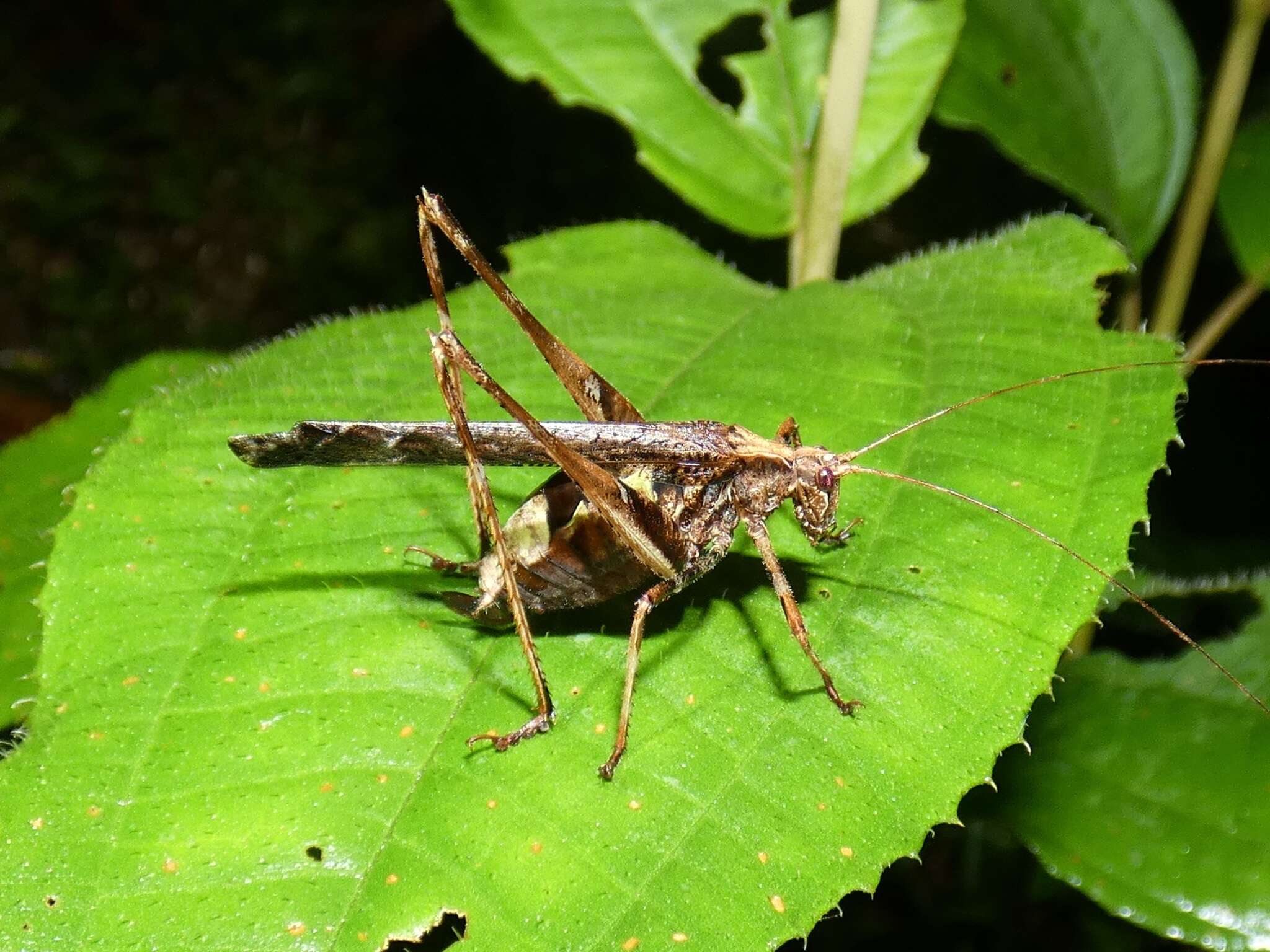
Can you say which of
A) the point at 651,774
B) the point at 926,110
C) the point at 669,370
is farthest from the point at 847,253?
the point at 651,774

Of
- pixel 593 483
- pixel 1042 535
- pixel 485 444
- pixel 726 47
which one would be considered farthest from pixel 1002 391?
pixel 726 47

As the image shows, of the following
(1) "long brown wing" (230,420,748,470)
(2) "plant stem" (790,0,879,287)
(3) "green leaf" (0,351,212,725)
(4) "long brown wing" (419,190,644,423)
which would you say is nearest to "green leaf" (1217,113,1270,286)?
(2) "plant stem" (790,0,879,287)

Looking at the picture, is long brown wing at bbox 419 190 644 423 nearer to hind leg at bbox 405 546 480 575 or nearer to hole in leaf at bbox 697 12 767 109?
hind leg at bbox 405 546 480 575

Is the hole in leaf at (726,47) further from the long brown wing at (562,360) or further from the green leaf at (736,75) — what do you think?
the long brown wing at (562,360)

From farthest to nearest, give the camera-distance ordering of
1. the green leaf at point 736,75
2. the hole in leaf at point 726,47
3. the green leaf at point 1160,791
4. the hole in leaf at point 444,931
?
the hole in leaf at point 726,47 → the green leaf at point 736,75 → the green leaf at point 1160,791 → the hole in leaf at point 444,931

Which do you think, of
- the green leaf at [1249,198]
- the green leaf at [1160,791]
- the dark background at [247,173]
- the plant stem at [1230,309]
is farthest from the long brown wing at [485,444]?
the dark background at [247,173]

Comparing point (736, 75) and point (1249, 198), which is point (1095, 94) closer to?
point (1249, 198)

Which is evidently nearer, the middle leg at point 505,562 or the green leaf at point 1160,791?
the middle leg at point 505,562
